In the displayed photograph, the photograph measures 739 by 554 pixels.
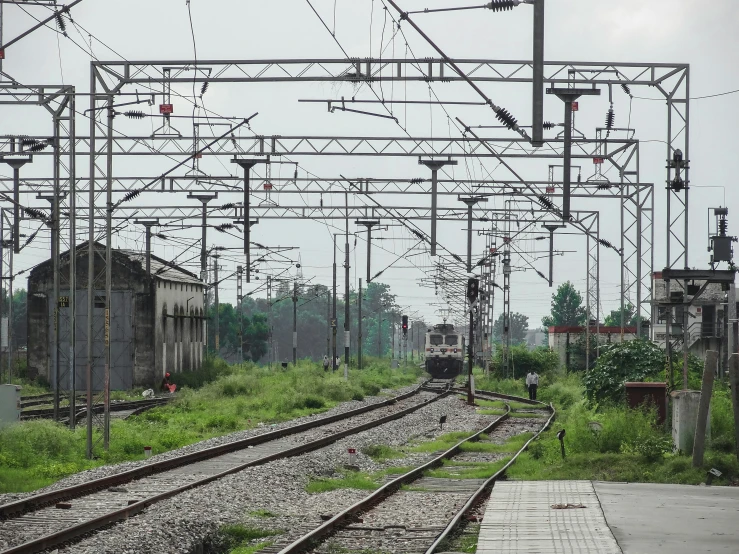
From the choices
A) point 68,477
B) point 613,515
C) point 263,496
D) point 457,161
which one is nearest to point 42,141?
point 457,161

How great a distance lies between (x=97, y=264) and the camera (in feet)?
155

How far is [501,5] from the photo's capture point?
15.0 meters

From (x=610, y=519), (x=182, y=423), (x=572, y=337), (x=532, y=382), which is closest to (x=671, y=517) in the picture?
(x=610, y=519)

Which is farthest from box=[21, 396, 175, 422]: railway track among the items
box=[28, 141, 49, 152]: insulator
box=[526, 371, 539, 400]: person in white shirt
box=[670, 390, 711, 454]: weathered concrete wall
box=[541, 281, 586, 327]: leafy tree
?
box=[541, 281, 586, 327]: leafy tree

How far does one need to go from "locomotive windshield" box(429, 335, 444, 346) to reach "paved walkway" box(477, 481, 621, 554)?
51.7 meters

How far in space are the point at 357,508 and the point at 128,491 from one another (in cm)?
391

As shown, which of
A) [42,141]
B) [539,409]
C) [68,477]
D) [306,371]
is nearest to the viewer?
[68,477]

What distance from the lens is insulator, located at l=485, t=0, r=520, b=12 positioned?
14.9 m

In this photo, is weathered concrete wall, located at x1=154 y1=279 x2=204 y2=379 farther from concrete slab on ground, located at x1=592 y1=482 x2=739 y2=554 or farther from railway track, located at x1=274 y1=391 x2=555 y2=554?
concrete slab on ground, located at x1=592 y1=482 x2=739 y2=554

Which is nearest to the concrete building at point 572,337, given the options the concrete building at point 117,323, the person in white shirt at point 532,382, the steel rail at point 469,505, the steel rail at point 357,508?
the person in white shirt at point 532,382

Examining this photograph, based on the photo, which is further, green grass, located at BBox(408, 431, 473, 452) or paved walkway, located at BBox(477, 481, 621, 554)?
green grass, located at BBox(408, 431, 473, 452)

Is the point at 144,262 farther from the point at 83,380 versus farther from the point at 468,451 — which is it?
the point at 468,451

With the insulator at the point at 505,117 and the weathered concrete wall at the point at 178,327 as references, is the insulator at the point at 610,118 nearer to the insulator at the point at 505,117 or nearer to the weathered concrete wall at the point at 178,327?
the insulator at the point at 505,117

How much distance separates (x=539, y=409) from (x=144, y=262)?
65.0 feet
